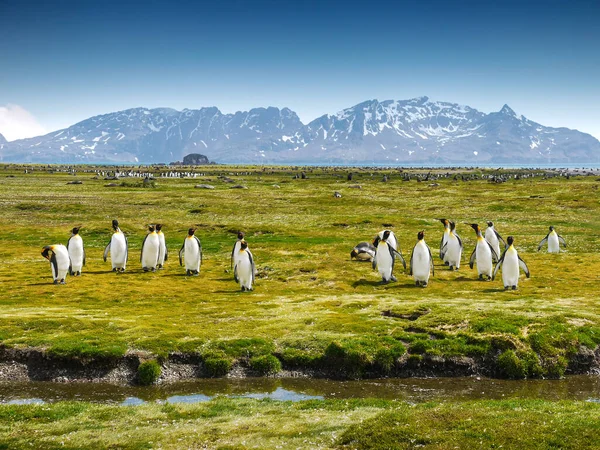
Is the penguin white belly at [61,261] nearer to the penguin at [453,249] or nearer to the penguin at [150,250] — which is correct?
the penguin at [150,250]

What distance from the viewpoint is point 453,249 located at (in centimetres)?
2850

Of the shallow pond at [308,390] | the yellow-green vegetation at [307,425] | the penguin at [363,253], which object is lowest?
the shallow pond at [308,390]

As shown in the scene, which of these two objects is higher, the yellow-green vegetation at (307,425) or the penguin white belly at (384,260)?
the penguin white belly at (384,260)

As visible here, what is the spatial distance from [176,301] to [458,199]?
5640cm

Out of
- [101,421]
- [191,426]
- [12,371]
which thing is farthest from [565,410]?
[12,371]

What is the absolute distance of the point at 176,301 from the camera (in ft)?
73.7

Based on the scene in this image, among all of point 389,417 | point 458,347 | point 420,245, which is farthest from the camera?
point 420,245

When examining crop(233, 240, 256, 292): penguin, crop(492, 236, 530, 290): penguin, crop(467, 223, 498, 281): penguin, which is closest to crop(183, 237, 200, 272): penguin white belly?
crop(233, 240, 256, 292): penguin

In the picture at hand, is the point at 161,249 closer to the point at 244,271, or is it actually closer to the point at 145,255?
the point at 145,255

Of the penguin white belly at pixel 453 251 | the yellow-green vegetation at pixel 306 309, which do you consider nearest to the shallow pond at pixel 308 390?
the yellow-green vegetation at pixel 306 309

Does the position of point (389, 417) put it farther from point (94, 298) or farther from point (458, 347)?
point (94, 298)

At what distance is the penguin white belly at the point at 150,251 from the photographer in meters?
28.1

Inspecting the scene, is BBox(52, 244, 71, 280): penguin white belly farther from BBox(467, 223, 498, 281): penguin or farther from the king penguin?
BBox(467, 223, 498, 281): penguin

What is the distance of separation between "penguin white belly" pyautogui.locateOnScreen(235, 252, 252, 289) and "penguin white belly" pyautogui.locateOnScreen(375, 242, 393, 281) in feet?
20.4
